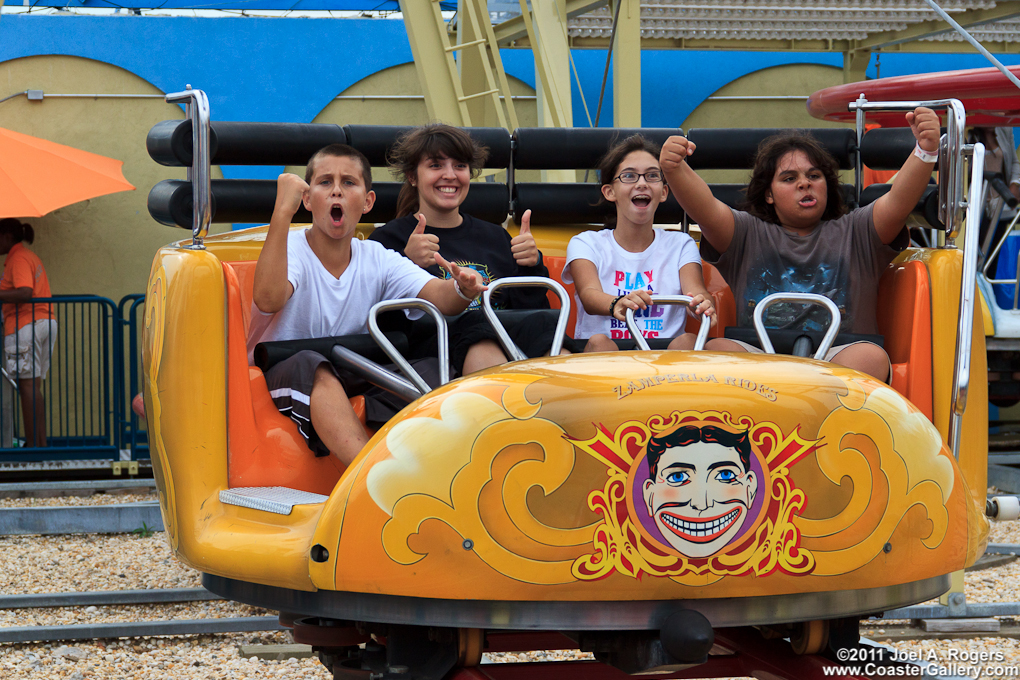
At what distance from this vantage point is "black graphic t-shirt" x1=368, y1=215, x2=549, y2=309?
308 cm

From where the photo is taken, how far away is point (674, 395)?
1.74 metres

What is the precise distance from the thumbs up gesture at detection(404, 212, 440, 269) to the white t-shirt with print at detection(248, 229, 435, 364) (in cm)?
5

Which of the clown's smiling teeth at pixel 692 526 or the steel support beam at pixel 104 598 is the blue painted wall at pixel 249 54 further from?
the clown's smiling teeth at pixel 692 526

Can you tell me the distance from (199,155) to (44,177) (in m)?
4.48

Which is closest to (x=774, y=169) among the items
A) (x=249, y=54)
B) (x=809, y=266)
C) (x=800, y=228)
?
(x=800, y=228)

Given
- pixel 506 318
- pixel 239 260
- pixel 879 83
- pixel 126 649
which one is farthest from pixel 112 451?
pixel 879 83

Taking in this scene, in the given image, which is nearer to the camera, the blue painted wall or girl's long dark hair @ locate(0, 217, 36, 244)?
girl's long dark hair @ locate(0, 217, 36, 244)

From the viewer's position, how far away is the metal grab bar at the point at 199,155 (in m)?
2.41

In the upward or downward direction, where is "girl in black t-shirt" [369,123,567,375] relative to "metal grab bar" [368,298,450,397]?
upward

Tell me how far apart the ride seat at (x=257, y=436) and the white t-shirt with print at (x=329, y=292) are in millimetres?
238

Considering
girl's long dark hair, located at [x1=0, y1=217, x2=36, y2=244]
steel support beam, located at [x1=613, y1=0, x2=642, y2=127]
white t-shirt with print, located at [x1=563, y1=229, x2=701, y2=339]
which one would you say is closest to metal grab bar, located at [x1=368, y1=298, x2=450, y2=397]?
white t-shirt with print, located at [x1=563, y1=229, x2=701, y2=339]

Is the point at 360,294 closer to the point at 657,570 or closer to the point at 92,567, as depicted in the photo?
the point at 657,570

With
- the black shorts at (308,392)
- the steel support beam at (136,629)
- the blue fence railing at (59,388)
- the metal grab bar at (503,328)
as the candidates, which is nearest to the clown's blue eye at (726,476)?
the metal grab bar at (503,328)

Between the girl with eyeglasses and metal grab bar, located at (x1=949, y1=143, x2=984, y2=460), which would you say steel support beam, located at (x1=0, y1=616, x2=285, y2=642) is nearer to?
the girl with eyeglasses
